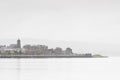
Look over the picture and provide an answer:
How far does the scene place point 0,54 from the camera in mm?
194500
